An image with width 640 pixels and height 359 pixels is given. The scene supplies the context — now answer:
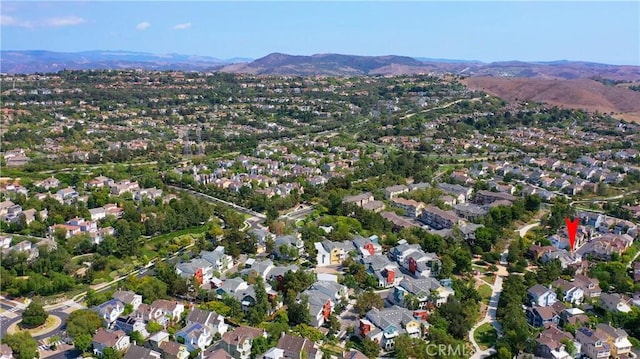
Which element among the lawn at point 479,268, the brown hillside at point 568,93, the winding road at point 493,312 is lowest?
the lawn at point 479,268

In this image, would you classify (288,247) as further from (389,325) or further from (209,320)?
(389,325)

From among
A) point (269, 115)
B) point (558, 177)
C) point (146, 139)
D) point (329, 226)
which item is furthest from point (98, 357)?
point (269, 115)

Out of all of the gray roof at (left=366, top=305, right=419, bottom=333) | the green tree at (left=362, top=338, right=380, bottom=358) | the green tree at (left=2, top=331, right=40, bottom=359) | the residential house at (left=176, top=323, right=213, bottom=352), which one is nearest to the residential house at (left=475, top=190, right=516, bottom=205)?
the gray roof at (left=366, top=305, right=419, bottom=333)

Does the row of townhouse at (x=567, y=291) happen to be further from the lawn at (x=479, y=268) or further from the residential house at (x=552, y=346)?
the lawn at (x=479, y=268)

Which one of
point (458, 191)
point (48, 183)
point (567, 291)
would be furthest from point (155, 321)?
point (458, 191)

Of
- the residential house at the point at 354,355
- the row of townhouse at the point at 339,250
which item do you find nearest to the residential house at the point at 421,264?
the row of townhouse at the point at 339,250

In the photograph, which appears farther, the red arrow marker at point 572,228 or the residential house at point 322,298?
the red arrow marker at point 572,228
